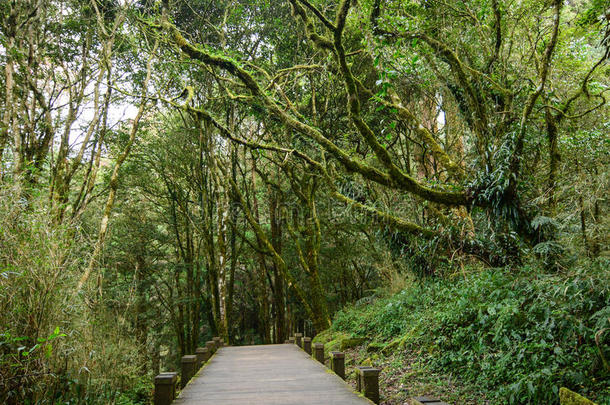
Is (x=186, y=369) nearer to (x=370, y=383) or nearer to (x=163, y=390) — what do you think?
(x=163, y=390)

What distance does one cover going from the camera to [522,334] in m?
4.18

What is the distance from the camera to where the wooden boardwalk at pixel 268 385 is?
4020 millimetres

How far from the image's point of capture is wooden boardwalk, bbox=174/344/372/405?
402 centimetres

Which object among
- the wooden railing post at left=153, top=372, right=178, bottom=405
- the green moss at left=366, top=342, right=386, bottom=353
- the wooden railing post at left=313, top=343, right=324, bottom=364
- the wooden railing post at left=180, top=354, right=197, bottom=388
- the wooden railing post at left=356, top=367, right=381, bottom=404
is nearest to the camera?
the wooden railing post at left=153, top=372, right=178, bottom=405

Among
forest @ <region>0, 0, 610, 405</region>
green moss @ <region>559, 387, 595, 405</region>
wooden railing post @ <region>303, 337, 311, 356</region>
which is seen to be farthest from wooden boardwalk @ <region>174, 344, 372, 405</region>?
green moss @ <region>559, 387, 595, 405</region>

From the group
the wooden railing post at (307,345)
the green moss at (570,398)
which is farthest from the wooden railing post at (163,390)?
the wooden railing post at (307,345)

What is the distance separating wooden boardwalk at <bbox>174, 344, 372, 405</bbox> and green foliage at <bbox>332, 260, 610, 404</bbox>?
1438mm

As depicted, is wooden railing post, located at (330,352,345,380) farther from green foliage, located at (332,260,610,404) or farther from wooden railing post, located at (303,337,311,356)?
wooden railing post, located at (303,337,311,356)

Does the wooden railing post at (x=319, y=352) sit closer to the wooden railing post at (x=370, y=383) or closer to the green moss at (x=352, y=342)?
the green moss at (x=352, y=342)

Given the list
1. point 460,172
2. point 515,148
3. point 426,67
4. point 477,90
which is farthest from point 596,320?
point 426,67

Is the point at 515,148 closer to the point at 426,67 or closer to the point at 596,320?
the point at 596,320

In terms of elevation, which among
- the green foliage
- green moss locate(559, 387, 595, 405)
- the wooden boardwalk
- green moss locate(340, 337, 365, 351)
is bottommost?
the wooden boardwalk

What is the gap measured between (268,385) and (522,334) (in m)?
3.07

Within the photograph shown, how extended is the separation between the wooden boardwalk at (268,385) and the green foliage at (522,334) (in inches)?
56.6
